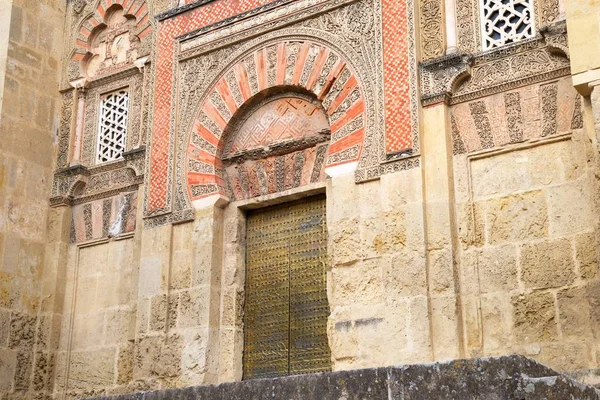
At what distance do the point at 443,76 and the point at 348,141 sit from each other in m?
0.83

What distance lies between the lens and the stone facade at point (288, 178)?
5.43m

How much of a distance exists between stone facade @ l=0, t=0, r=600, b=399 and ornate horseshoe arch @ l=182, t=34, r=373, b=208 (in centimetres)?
2

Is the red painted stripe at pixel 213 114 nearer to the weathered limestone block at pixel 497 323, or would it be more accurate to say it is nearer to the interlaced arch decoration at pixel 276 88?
the interlaced arch decoration at pixel 276 88

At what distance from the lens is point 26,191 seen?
7637 millimetres

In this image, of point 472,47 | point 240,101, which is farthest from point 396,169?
point 240,101

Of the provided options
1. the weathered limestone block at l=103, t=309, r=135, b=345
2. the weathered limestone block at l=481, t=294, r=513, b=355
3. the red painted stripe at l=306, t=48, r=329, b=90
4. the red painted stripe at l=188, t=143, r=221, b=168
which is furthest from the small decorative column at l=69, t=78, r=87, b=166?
the weathered limestone block at l=481, t=294, r=513, b=355

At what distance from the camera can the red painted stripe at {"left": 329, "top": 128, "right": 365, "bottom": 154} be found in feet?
20.4

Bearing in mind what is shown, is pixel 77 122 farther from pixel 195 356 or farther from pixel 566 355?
pixel 566 355

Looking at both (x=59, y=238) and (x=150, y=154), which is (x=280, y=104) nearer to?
(x=150, y=154)

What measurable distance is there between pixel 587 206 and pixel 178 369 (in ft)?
10.5

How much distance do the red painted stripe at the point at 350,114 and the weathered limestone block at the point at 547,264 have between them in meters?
1.62

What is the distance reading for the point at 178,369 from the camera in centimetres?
652

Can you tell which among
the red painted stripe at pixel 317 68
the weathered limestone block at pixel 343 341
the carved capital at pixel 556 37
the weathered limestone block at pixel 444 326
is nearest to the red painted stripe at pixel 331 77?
the red painted stripe at pixel 317 68

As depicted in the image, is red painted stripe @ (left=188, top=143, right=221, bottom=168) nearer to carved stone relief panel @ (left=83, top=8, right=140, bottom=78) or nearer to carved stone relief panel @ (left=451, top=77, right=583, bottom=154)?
carved stone relief panel @ (left=83, top=8, right=140, bottom=78)
